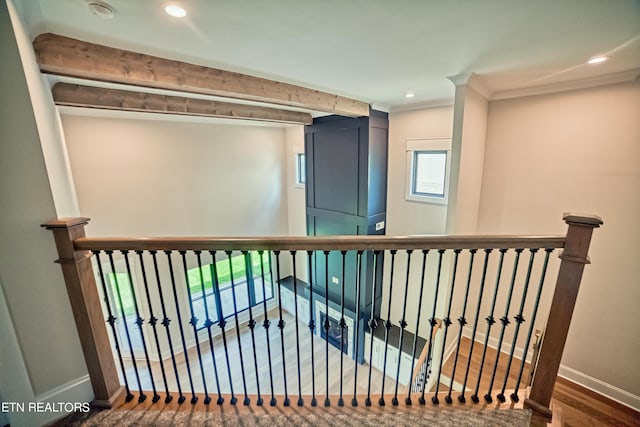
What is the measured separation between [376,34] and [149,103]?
2942 millimetres

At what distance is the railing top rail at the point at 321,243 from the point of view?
1.29 meters

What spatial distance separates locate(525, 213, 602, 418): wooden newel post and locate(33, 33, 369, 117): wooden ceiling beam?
2670mm

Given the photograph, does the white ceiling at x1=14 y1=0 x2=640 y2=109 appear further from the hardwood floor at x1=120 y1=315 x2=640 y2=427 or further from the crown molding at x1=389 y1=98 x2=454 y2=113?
the hardwood floor at x1=120 y1=315 x2=640 y2=427

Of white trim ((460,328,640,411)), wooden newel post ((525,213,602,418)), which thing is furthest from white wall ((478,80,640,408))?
wooden newel post ((525,213,602,418))

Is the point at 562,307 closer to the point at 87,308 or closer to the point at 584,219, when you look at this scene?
the point at 584,219

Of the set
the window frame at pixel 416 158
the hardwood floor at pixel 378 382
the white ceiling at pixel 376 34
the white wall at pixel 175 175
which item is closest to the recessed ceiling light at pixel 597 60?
the white ceiling at pixel 376 34

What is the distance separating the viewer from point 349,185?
4.82 metres

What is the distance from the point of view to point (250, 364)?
5082mm

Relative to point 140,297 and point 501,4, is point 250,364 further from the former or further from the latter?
point 501,4

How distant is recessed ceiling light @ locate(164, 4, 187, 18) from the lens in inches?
55.1

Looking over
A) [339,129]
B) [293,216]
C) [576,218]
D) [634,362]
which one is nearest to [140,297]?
[293,216]

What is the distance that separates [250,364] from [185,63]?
507cm

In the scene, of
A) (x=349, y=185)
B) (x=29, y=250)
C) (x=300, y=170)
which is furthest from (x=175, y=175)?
(x=29, y=250)

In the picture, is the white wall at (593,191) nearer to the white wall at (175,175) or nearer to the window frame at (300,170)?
the window frame at (300,170)
